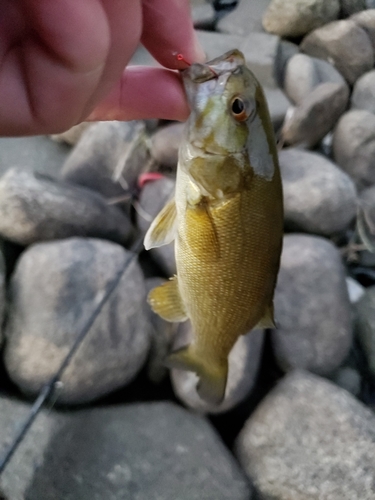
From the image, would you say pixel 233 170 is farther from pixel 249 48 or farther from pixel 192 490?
pixel 249 48

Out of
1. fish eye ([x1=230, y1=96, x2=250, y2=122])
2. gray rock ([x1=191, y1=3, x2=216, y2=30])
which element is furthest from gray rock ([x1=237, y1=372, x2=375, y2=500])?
gray rock ([x1=191, y1=3, x2=216, y2=30])

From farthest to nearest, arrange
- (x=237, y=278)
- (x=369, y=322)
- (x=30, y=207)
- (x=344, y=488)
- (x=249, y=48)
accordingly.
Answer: (x=249, y=48) → (x=369, y=322) → (x=30, y=207) → (x=344, y=488) → (x=237, y=278)

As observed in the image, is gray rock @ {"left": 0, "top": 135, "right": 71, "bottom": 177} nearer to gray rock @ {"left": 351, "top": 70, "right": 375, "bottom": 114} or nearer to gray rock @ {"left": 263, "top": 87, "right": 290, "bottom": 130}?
gray rock @ {"left": 263, "top": 87, "right": 290, "bottom": 130}

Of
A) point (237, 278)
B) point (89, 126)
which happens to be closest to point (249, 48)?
point (89, 126)

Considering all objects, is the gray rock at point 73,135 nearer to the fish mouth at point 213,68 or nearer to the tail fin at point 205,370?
the tail fin at point 205,370

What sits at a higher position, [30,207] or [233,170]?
[233,170]

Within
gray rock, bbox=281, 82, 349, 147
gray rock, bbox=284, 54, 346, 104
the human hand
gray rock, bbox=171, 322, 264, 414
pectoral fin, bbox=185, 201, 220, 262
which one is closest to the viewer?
the human hand
